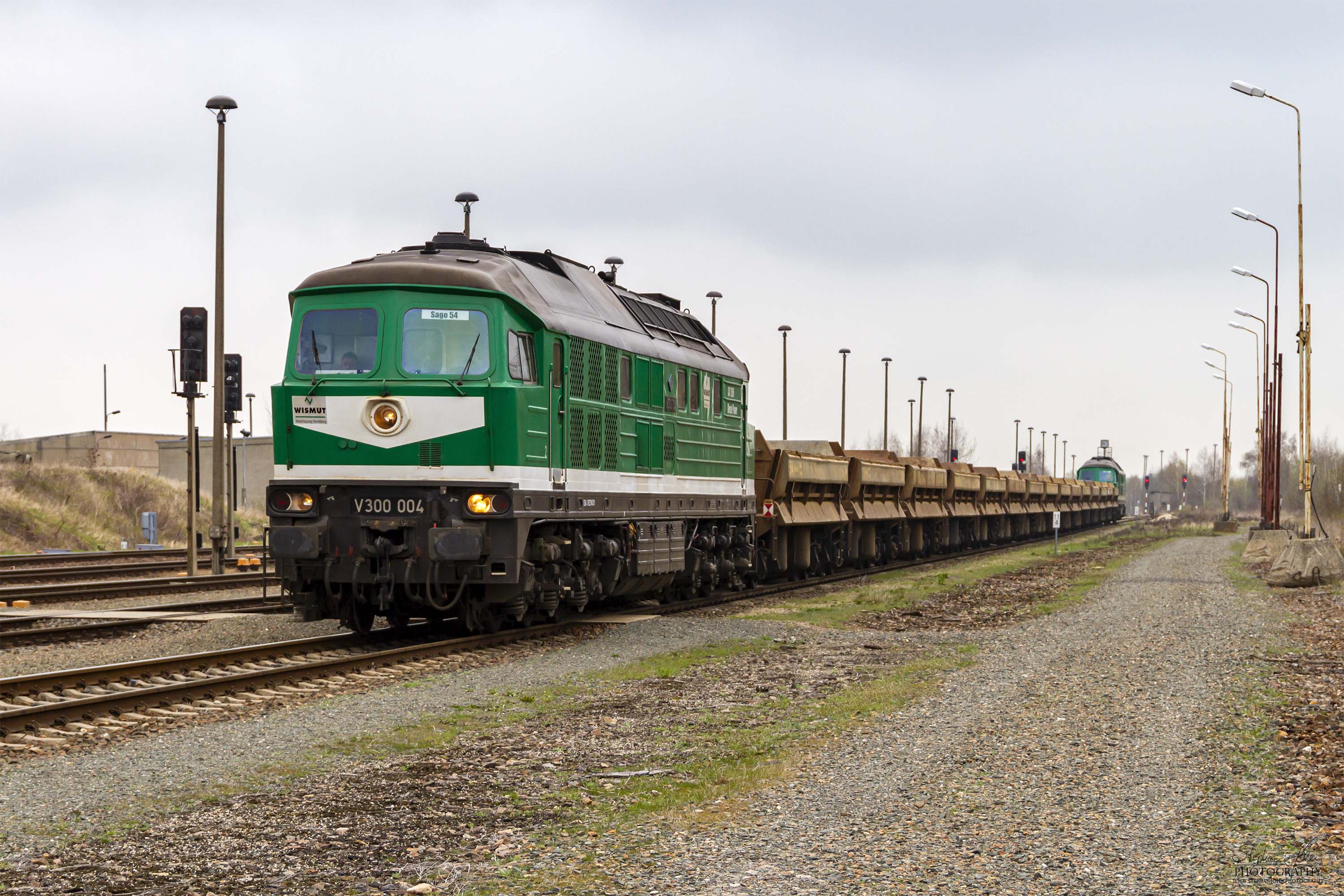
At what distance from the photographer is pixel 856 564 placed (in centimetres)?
3709

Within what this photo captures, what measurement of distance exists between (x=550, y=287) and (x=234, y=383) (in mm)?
16010

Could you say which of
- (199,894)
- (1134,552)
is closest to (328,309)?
(199,894)

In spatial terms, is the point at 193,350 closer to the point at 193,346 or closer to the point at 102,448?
the point at 193,346

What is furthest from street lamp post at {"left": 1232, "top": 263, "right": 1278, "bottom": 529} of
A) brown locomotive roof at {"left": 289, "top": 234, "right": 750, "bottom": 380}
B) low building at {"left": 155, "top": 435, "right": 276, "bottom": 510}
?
low building at {"left": 155, "top": 435, "right": 276, "bottom": 510}

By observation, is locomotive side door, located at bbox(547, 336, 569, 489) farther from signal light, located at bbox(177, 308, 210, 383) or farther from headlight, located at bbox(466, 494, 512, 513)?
signal light, located at bbox(177, 308, 210, 383)

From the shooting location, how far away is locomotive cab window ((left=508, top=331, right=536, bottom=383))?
14797mm

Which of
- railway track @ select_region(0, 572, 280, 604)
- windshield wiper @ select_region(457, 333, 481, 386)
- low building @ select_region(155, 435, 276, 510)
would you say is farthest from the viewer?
low building @ select_region(155, 435, 276, 510)

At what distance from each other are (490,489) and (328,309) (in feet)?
8.81

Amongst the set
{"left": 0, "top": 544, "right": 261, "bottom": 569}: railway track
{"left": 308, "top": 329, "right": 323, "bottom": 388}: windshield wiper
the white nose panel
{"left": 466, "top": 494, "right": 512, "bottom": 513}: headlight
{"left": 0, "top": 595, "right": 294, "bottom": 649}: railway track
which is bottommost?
{"left": 0, "top": 544, "right": 261, "bottom": 569}: railway track

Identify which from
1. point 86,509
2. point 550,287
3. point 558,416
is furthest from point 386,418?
point 86,509

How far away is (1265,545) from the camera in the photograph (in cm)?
3822

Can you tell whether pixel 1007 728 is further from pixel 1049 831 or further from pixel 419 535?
pixel 419 535

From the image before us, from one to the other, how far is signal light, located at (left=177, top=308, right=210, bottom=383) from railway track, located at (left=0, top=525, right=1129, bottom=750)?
381 inches

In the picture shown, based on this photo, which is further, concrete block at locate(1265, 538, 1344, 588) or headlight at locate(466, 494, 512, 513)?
concrete block at locate(1265, 538, 1344, 588)
